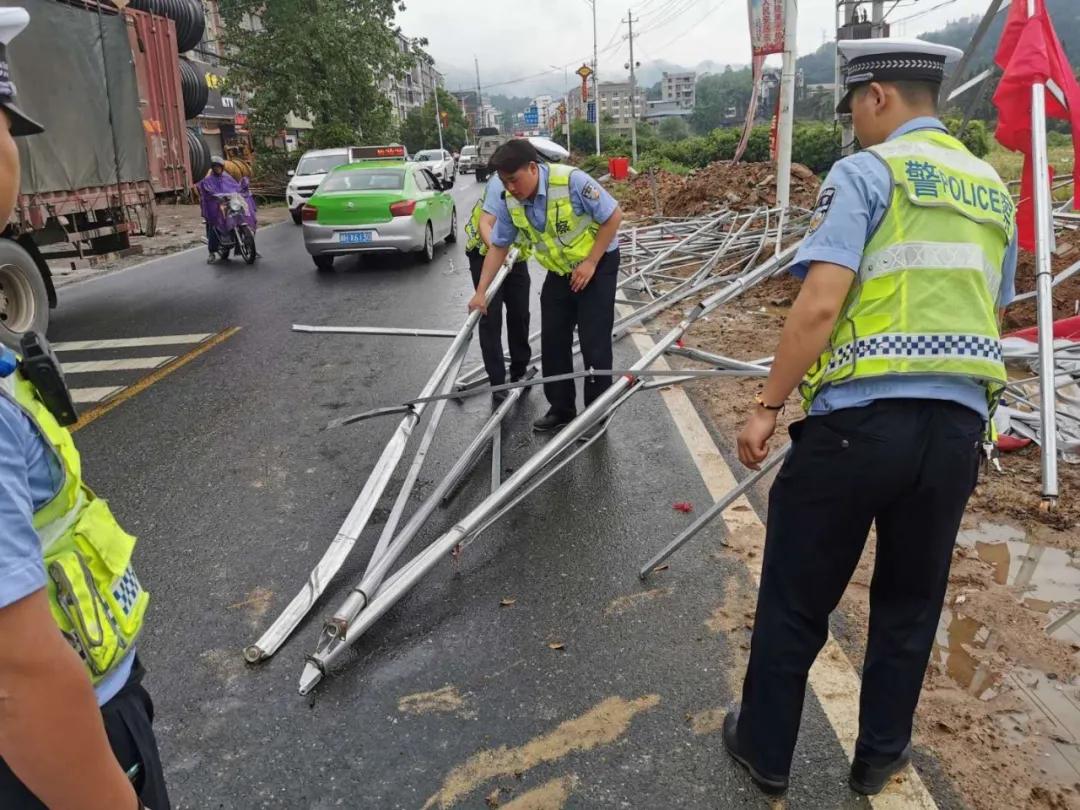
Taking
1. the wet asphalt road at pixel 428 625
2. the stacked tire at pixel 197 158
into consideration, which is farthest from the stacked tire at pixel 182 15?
the wet asphalt road at pixel 428 625

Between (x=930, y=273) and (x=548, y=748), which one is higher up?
(x=930, y=273)

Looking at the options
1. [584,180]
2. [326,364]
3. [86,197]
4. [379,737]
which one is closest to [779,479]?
[379,737]

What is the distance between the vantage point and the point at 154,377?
6.41 m

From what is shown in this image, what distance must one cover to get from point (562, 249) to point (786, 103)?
8.44 meters

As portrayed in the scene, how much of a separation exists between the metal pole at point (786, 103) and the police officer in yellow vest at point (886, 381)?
975cm

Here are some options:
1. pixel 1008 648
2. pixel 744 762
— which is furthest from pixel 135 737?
pixel 1008 648

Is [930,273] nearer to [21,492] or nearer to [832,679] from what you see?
[832,679]

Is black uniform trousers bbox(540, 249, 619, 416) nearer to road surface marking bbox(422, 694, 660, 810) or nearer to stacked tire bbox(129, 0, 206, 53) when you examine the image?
road surface marking bbox(422, 694, 660, 810)

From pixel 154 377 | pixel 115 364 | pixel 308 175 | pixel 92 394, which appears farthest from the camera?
pixel 308 175

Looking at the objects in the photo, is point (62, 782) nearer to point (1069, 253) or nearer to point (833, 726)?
point (833, 726)

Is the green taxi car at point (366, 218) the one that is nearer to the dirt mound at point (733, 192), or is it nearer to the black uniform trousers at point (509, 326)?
the dirt mound at point (733, 192)

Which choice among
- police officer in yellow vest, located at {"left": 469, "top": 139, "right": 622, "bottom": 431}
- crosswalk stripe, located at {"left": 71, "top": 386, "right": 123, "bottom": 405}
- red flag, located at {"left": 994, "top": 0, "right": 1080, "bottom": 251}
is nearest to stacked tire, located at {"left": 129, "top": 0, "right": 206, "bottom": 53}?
crosswalk stripe, located at {"left": 71, "top": 386, "right": 123, "bottom": 405}

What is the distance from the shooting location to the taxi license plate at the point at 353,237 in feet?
38.0

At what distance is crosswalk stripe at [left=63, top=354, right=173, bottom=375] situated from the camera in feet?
21.9
